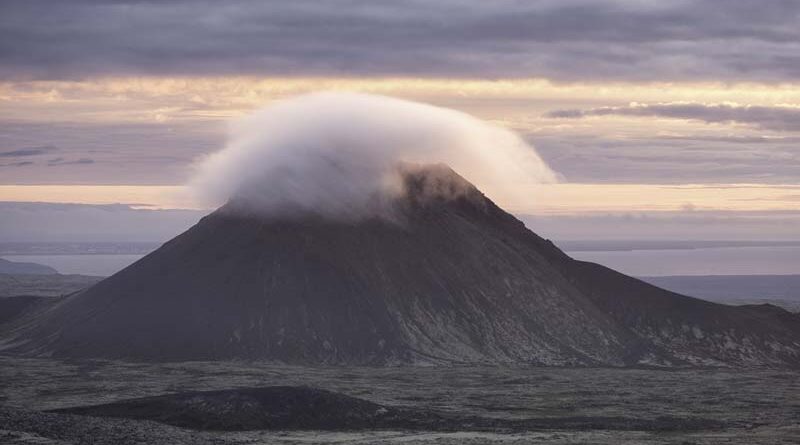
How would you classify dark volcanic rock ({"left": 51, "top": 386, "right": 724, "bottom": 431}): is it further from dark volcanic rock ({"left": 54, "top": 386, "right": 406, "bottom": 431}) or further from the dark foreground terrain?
the dark foreground terrain

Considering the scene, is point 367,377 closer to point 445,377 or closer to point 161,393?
point 445,377

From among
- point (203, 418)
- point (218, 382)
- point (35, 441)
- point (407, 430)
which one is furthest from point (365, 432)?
point (218, 382)

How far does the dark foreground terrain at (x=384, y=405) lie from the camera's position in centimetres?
11969

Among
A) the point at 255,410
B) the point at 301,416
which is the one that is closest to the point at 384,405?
the point at 301,416

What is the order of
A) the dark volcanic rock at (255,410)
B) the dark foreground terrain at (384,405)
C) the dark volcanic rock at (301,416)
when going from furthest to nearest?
1. the dark volcanic rock at (301,416)
2. the dark volcanic rock at (255,410)
3. the dark foreground terrain at (384,405)

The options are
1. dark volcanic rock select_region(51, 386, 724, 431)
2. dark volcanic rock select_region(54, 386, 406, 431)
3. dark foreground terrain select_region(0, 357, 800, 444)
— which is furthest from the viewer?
dark volcanic rock select_region(51, 386, 724, 431)

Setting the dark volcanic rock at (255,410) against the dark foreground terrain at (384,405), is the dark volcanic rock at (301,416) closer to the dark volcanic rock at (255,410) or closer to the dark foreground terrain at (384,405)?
the dark volcanic rock at (255,410)

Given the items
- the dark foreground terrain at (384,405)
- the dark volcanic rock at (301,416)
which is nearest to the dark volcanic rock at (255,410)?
the dark volcanic rock at (301,416)

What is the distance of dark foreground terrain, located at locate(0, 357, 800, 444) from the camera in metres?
120

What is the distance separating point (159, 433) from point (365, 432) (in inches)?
836

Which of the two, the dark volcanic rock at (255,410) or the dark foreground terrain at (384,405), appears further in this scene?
the dark volcanic rock at (255,410)

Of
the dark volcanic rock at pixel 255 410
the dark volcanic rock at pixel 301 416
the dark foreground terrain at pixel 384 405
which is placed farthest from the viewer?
the dark volcanic rock at pixel 301 416

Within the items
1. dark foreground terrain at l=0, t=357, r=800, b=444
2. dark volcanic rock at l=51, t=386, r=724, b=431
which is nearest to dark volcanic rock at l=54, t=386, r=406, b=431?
dark volcanic rock at l=51, t=386, r=724, b=431

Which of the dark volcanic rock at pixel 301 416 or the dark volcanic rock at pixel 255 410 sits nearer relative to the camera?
the dark volcanic rock at pixel 255 410
